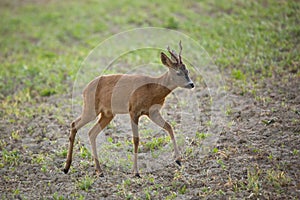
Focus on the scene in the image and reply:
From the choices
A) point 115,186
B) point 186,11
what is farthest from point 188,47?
point 115,186

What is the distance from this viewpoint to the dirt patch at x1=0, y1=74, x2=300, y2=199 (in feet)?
23.2

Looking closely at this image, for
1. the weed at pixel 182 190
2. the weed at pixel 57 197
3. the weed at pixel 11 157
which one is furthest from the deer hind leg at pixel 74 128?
the weed at pixel 182 190

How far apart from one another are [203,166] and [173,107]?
10.1 ft

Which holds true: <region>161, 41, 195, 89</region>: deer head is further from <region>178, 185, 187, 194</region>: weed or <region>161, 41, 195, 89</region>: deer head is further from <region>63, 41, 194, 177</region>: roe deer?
<region>178, 185, 187, 194</region>: weed

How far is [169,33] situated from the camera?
610 inches

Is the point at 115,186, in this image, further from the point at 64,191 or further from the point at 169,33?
the point at 169,33

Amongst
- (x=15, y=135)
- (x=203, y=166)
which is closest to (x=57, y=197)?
(x=203, y=166)

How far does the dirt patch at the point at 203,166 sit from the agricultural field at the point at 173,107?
19mm

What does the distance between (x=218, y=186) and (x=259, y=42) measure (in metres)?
7.06

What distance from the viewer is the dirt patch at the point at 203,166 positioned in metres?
7.07

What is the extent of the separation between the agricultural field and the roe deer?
1.77 feet

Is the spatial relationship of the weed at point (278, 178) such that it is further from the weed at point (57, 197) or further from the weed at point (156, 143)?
the weed at point (57, 197)

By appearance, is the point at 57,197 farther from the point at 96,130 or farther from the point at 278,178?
the point at 278,178

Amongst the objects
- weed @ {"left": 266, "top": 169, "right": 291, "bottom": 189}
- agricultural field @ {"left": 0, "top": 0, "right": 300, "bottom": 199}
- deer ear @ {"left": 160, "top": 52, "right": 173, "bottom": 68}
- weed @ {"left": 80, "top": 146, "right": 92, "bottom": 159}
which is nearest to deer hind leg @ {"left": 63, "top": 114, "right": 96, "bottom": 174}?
agricultural field @ {"left": 0, "top": 0, "right": 300, "bottom": 199}
